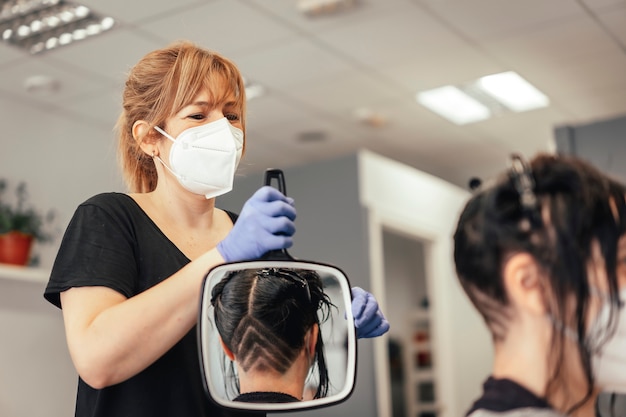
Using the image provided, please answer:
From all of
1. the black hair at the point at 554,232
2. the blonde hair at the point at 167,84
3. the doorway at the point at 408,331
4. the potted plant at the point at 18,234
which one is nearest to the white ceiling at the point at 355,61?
the potted plant at the point at 18,234

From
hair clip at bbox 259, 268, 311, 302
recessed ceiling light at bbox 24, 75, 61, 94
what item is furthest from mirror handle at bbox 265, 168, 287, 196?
recessed ceiling light at bbox 24, 75, 61, 94

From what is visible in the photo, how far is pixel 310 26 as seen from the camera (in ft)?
12.6

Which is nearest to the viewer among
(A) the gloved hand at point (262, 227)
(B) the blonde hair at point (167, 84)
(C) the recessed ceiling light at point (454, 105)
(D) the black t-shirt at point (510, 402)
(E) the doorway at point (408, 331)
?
(D) the black t-shirt at point (510, 402)

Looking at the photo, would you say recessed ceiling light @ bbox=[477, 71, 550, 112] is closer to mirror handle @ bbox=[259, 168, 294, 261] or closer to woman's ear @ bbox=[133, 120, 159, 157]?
woman's ear @ bbox=[133, 120, 159, 157]

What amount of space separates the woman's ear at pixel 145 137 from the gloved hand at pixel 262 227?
365 millimetres

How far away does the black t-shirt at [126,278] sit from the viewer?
3.90 ft

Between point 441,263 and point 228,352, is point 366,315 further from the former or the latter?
point 441,263

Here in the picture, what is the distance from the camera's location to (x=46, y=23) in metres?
3.79

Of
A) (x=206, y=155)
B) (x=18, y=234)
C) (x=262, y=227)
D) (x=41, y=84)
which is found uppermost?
(x=41, y=84)

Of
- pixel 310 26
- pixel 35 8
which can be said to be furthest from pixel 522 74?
pixel 35 8

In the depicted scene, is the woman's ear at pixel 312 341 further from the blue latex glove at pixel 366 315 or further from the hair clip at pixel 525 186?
the hair clip at pixel 525 186

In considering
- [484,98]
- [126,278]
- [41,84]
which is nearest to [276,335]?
[126,278]

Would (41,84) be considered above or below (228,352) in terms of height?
above

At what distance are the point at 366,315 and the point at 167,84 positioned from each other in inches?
18.5
